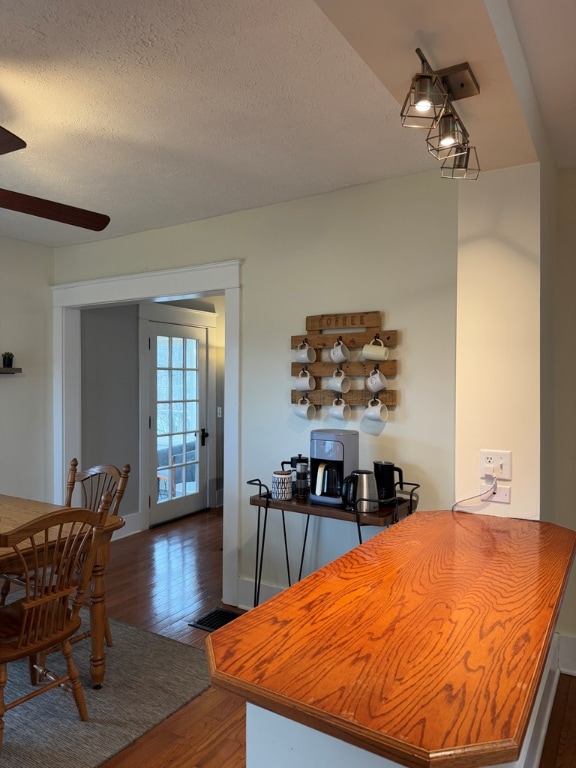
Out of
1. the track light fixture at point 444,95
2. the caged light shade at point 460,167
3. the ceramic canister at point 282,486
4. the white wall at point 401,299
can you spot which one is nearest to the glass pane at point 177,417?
the white wall at point 401,299

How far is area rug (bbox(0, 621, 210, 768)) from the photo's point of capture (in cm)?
210

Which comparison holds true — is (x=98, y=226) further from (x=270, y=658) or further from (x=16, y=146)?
(x=270, y=658)

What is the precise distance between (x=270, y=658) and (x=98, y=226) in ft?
6.46

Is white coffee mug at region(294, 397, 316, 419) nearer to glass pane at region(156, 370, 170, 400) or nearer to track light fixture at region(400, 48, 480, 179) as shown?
track light fixture at region(400, 48, 480, 179)

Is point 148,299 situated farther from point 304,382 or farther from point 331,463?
point 331,463

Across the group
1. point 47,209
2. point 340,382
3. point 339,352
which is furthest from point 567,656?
point 47,209

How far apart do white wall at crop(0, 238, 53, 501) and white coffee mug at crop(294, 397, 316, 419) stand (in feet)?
7.80

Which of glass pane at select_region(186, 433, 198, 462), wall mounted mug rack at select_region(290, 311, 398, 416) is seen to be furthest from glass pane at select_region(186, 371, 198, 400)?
wall mounted mug rack at select_region(290, 311, 398, 416)

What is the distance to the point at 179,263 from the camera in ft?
12.2

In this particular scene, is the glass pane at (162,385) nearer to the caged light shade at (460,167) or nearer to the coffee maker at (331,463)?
the coffee maker at (331,463)

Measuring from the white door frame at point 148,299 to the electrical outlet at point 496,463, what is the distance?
1.74 m

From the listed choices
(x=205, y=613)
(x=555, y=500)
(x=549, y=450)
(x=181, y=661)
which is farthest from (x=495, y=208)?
(x=205, y=613)

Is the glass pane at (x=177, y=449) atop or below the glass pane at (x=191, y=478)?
atop

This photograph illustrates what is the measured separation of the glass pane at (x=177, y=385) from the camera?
17.9 feet
